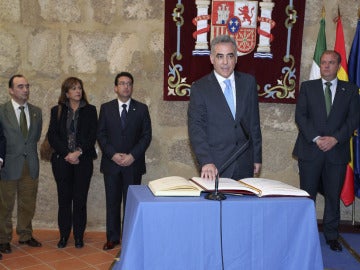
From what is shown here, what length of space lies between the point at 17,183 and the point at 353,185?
3201mm

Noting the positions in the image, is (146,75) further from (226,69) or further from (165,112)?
(226,69)

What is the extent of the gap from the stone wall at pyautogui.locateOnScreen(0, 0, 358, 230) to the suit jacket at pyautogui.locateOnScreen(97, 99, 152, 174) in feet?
1.84

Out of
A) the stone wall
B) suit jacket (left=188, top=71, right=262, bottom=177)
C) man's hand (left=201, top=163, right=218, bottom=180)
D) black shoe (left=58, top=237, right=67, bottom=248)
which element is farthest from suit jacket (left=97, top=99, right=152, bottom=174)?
man's hand (left=201, top=163, right=218, bottom=180)

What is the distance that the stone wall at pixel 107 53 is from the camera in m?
4.47

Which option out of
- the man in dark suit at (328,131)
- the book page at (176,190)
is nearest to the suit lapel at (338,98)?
the man in dark suit at (328,131)

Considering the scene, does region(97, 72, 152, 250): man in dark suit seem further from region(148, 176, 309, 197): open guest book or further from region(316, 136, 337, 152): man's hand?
region(148, 176, 309, 197): open guest book

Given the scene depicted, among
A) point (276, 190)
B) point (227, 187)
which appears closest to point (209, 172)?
point (227, 187)

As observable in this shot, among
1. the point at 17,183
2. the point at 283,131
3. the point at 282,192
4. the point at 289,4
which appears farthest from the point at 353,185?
the point at 17,183

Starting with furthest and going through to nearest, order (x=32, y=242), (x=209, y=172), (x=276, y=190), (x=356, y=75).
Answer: (x=356, y=75), (x=32, y=242), (x=209, y=172), (x=276, y=190)

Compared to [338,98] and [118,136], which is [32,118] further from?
[338,98]

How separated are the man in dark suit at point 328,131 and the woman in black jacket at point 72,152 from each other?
6.24 ft

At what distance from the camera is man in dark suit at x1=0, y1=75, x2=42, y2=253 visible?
151 inches

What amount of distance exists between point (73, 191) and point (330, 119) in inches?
93.0

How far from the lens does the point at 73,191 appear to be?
3994 mm
